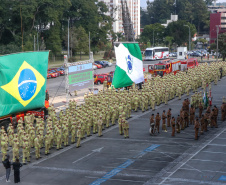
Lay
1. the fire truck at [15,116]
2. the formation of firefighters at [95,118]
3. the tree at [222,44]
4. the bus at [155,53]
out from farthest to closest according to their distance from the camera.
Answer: the bus at [155,53] → the tree at [222,44] → the fire truck at [15,116] → the formation of firefighters at [95,118]

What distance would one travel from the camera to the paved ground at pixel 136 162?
18000 mm

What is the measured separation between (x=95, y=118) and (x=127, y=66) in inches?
378

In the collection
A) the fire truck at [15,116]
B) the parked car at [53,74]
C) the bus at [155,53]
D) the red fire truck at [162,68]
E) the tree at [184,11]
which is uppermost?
the tree at [184,11]

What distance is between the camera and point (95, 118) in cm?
2569

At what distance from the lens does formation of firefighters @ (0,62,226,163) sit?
21.8 meters

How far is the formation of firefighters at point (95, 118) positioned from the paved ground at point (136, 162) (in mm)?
664

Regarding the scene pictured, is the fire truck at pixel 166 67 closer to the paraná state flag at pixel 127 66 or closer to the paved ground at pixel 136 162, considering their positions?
the paraná state flag at pixel 127 66

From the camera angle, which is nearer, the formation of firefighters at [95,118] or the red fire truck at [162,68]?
the formation of firefighters at [95,118]

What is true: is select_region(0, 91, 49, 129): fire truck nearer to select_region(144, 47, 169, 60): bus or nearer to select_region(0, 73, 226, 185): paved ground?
select_region(0, 73, 226, 185): paved ground

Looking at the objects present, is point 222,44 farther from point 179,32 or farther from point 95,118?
point 95,118

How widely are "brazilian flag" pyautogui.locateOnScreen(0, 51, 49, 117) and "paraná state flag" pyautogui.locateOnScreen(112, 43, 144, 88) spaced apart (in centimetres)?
681

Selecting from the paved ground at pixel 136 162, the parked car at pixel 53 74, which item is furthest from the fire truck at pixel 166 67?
Result: the paved ground at pixel 136 162

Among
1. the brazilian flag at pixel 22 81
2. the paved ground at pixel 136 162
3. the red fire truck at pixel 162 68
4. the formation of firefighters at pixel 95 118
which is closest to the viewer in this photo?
the paved ground at pixel 136 162

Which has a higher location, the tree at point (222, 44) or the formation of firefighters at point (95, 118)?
the tree at point (222, 44)
